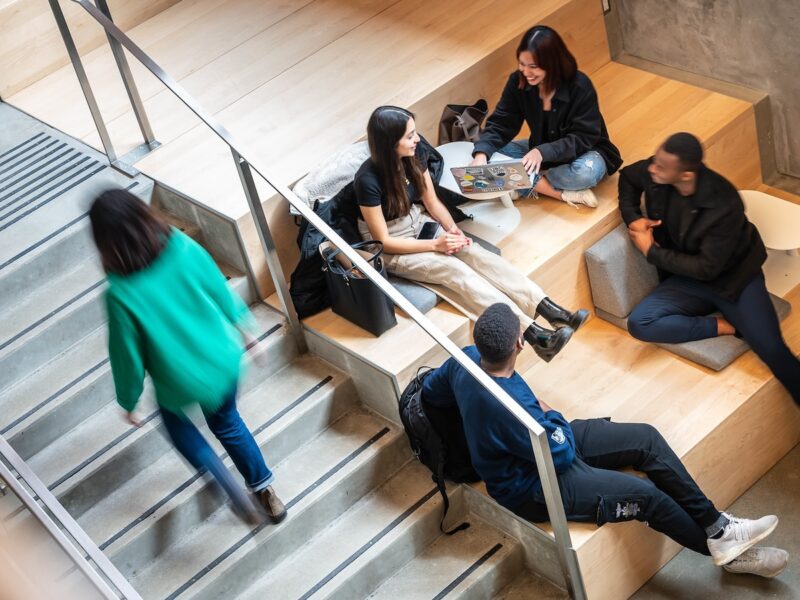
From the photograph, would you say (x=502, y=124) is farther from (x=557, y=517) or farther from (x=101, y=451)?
(x=101, y=451)

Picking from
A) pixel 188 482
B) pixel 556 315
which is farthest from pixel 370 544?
pixel 556 315

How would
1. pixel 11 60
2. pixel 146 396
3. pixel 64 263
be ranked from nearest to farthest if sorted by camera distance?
pixel 146 396, pixel 64 263, pixel 11 60

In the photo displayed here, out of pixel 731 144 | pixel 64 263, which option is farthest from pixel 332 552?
pixel 731 144

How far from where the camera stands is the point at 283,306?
495cm

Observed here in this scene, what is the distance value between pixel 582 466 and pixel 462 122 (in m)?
2.00

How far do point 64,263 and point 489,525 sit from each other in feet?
7.42

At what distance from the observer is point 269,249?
4.80m

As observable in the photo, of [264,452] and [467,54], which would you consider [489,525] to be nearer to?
[264,452]

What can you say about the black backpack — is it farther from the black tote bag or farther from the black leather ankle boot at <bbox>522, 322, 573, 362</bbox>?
the black leather ankle boot at <bbox>522, 322, 573, 362</bbox>

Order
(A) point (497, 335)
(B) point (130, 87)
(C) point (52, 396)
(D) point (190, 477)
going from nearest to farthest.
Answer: (A) point (497, 335)
(D) point (190, 477)
(C) point (52, 396)
(B) point (130, 87)

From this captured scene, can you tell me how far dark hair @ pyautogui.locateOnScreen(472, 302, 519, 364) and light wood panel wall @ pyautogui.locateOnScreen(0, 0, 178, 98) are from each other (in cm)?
307

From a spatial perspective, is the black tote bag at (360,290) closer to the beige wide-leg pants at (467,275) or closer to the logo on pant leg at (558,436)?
the beige wide-leg pants at (467,275)

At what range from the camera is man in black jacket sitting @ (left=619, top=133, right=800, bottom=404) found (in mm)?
4699

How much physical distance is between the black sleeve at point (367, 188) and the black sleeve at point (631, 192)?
1183 millimetres
